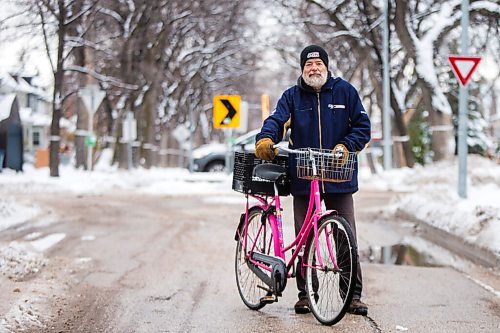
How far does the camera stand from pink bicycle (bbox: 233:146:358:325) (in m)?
5.24

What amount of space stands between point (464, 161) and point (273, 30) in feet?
84.6

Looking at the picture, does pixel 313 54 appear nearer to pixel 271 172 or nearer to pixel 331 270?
pixel 271 172

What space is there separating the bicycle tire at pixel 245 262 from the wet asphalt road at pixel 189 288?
12cm

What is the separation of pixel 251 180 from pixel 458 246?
5.04 m

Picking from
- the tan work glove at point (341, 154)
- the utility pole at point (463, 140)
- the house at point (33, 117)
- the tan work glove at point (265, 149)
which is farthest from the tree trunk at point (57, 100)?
the house at point (33, 117)

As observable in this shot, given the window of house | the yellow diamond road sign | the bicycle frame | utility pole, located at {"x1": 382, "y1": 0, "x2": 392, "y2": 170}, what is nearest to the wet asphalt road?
the bicycle frame

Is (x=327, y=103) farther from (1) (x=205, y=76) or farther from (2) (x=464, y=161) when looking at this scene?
(1) (x=205, y=76)

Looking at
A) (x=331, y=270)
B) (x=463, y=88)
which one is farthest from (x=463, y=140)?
(x=331, y=270)

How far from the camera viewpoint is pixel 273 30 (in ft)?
127

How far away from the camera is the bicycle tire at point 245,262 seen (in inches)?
235

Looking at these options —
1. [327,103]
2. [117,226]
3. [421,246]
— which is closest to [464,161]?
[421,246]

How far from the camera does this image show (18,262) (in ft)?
26.0

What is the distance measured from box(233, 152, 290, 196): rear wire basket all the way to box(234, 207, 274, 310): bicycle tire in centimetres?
24

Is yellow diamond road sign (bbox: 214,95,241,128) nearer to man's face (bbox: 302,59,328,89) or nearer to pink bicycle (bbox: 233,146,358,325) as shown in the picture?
pink bicycle (bbox: 233,146,358,325)
